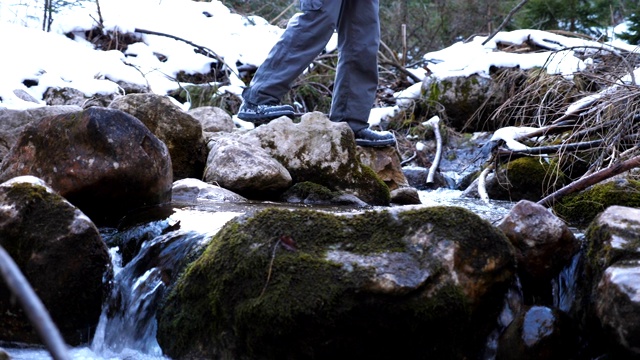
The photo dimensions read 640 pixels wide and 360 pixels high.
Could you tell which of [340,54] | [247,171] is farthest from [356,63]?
[247,171]

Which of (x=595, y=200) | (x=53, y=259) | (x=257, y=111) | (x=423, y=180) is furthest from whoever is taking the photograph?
(x=423, y=180)

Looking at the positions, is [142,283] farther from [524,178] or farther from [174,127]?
[524,178]

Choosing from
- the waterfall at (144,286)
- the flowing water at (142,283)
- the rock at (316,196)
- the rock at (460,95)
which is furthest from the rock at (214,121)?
the rock at (460,95)

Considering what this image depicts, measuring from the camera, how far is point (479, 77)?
9758 mm

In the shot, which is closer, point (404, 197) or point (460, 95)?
point (404, 197)

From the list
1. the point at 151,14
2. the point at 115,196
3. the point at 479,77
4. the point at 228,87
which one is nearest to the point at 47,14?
the point at 151,14

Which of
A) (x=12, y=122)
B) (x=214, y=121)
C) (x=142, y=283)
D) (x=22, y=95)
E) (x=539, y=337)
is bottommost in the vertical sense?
(x=22, y=95)

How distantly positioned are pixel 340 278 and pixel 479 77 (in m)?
7.64

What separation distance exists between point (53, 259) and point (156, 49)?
23.4 feet

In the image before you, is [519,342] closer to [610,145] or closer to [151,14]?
[610,145]

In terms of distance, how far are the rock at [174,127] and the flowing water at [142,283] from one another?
1.53m

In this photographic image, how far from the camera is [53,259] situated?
305 centimetres

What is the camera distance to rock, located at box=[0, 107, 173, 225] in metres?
3.76

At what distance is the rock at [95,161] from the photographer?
376cm
